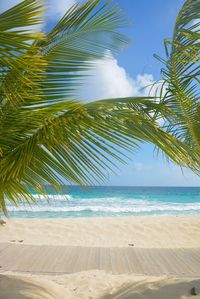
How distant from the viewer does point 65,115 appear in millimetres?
2691

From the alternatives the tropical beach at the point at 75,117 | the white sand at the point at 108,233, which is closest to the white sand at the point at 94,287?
the tropical beach at the point at 75,117

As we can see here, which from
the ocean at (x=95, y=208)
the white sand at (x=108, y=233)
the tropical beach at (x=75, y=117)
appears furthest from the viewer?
the ocean at (x=95, y=208)

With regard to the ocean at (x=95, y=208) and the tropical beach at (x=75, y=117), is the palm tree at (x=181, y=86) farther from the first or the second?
the ocean at (x=95, y=208)

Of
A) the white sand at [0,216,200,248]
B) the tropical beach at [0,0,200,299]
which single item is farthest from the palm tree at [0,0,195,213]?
the white sand at [0,216,200,248]

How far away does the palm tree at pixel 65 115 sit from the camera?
8.57ft

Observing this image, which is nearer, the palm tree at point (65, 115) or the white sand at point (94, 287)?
the palm tree at point (65, 115)

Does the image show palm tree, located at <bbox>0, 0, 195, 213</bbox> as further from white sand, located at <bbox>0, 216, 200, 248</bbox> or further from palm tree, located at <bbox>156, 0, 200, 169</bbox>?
white sand, located at <bbox>0, 216, 200, 248</bbox>

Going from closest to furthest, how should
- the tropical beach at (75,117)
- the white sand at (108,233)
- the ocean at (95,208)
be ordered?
1. the tropical beach at (75,117)
2. the white sand at (108,233)
3. the ocean at (95,208)

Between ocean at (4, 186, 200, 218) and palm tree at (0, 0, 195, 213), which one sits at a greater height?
palm tree at (0, 0, 195, 213)

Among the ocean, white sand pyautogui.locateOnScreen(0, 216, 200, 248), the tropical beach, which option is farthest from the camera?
the ocean

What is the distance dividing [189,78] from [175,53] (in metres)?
0.31

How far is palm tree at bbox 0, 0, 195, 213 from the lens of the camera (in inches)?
103

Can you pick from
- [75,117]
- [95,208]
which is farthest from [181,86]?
[95,208]

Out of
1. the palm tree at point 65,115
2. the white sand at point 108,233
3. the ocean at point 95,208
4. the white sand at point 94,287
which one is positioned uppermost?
the palm tree at point 65,115
